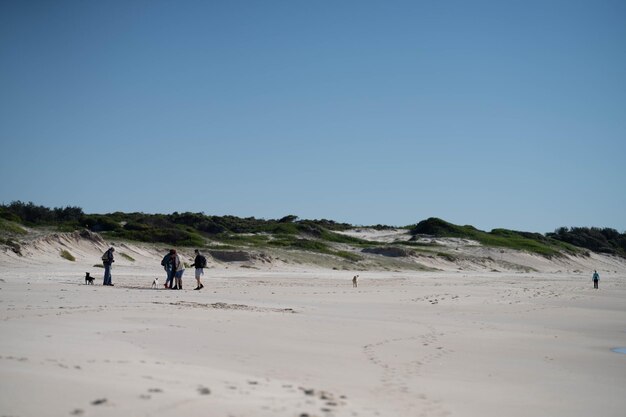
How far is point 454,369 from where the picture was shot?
8859 millimetres

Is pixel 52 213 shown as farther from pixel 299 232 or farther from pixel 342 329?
pixel 342 329

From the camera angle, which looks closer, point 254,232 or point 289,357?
point 289,357

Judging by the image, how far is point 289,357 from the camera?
337 inches

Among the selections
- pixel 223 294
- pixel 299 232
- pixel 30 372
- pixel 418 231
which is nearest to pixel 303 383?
pixel 30 372

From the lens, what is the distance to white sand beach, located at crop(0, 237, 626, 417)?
18.6 feet

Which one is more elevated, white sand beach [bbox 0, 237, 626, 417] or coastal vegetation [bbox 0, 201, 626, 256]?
coastal vegetation [bbox 0, 201, 626, 256]

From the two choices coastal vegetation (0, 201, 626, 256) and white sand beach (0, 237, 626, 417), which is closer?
white sand beach (0, 237, 626, 417)

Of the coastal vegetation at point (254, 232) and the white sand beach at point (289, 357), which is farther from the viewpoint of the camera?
the coastal vegetation at point (254, 232)

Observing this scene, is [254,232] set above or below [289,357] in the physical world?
above

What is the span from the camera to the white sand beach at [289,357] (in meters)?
5.68

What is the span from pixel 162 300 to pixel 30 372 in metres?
10.3

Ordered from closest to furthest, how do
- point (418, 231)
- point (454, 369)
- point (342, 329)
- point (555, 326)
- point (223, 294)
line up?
point (454, 369) → point (342, 329) → point (555, 326) → point (223, 294) → point (418, 231)

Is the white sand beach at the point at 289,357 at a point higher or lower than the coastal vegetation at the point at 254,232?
lower

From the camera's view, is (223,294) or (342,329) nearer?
(342,329)
